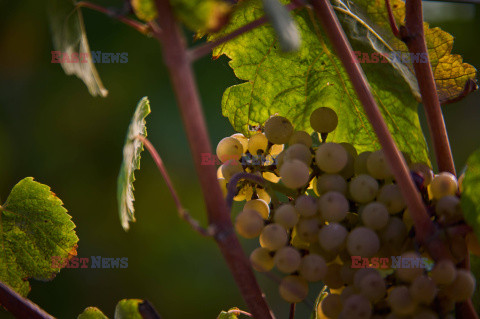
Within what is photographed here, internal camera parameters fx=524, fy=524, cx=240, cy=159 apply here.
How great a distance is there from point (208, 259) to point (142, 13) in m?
1.69

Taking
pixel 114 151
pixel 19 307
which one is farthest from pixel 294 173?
pixel 114 151

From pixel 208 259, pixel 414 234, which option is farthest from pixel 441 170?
pixel 208 259

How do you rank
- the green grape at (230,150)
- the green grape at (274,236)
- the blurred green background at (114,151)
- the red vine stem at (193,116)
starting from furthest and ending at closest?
the blurred green background at (114,151)
the green grape at (230,150)
the green grape at (274,236)
the red vine stem at (193,116)

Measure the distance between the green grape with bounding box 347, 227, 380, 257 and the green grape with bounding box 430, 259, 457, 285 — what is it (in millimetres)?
52

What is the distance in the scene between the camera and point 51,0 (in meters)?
0.47

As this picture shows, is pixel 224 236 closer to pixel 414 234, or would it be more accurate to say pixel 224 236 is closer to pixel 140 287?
pixel 414 234

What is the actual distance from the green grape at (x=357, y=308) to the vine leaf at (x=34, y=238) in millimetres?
339

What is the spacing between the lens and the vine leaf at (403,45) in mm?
615

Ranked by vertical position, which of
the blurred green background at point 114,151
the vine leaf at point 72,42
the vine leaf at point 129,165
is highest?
the vine leaf at point 72,42

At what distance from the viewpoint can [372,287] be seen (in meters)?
0.41

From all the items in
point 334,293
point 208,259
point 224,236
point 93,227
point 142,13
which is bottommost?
point 208,259

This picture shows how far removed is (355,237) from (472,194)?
10cm

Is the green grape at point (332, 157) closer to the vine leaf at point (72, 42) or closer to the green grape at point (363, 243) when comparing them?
the green grape at point (363, 243)

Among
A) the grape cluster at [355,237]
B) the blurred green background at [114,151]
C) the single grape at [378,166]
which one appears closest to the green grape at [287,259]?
the grape cluster at [355,237]
